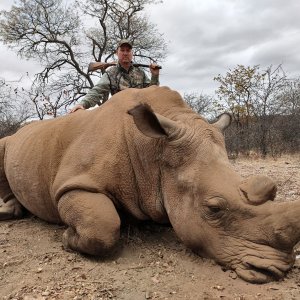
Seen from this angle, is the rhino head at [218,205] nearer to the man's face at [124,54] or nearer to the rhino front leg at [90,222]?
the rhino front leg at [90,222]

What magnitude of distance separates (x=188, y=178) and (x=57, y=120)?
229 centimetres

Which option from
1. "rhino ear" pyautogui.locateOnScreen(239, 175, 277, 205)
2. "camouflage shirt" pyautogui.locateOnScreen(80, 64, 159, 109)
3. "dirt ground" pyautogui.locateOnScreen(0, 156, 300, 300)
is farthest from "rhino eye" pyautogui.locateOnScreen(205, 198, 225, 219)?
"camouflage shirt" pyautogui.locateOnScreen(80, 64, 159, 109)

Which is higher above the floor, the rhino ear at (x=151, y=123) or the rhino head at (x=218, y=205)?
the rhino ear at (x=151, y=123)

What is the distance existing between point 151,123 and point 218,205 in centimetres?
92

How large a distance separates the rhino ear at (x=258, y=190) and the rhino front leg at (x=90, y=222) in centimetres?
118

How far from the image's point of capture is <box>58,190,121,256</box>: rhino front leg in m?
3.69

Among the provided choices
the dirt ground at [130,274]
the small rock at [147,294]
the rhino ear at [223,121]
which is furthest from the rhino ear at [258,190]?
the rhino ear at [223,121]

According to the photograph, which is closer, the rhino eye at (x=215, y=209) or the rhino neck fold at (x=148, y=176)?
the rhino eye at (x=215, y=209)

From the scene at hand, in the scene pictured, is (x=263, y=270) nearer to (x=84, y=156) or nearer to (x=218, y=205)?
(x=218, y=205)

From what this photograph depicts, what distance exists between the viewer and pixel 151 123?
372cm

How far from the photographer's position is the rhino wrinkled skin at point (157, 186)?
313 centimetres

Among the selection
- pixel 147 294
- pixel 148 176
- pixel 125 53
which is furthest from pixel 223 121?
pixel 125 53

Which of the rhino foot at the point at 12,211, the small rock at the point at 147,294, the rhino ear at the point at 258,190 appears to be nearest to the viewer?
the small rock at the point at 147,294

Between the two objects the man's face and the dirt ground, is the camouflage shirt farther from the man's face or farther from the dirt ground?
the dirt ground
